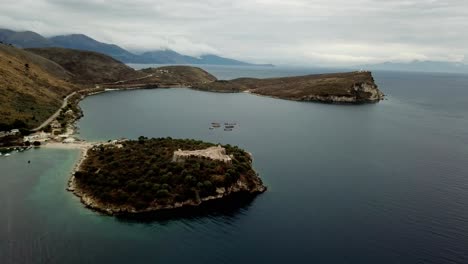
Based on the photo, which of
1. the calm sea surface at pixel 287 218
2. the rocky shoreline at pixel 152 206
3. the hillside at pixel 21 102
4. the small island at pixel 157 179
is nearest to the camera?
the calm sea surface at pixel 287 218

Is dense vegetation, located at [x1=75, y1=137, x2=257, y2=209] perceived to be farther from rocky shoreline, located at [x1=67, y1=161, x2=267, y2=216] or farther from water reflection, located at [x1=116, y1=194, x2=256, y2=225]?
water reflection, located at [x1=116, y1=194, x2=256, y2=225]

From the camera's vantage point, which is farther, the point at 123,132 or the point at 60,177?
the point at 123,132

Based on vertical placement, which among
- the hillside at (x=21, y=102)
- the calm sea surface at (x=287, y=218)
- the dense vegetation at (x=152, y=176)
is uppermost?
the hillside at (x=21, y=102)

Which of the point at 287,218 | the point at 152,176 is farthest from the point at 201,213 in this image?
the point at 287,218

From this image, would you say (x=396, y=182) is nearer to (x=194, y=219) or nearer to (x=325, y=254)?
(x=325, y=254)

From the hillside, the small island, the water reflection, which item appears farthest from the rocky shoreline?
the hillside

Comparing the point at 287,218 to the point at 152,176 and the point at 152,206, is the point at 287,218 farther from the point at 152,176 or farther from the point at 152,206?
the point at 152,176

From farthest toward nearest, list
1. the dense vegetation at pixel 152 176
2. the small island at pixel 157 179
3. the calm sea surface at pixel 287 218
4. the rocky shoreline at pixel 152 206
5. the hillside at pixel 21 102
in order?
1. the hillside at pixel 21 102
2. the dense vegetation at pixel 152 176
3. the small island at pixel 157 179
4. the rocky shoreline at pixel 152 206
5. the calm sea surface at pixel 287 218

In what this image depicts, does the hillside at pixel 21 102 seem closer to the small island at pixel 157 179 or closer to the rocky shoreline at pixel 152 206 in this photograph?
the small island at pixel 157 179

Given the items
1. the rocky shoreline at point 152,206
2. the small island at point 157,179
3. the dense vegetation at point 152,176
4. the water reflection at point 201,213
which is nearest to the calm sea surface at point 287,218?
the water reflection at point 201,213

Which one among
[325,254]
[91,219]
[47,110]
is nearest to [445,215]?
[325,254]
